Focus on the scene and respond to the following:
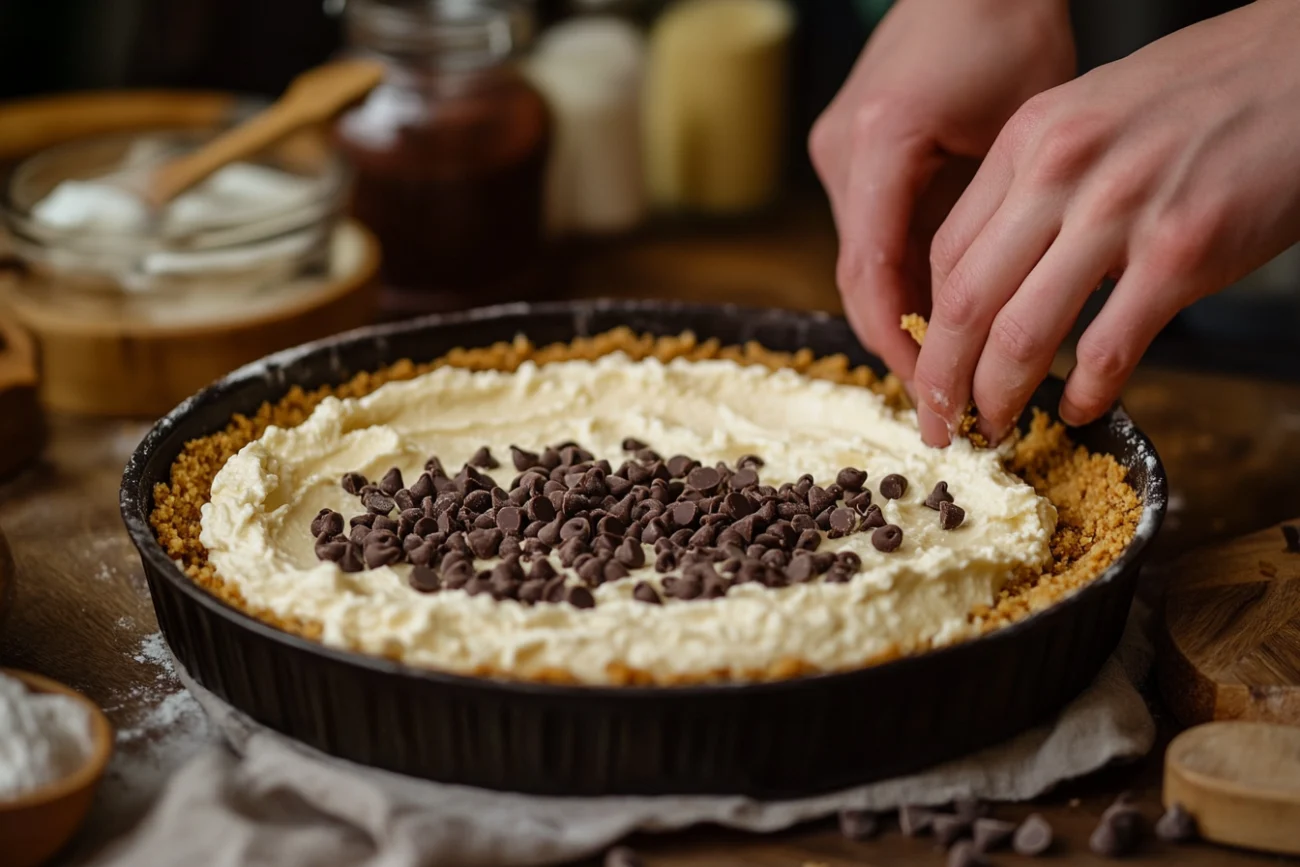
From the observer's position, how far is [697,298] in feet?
12.8

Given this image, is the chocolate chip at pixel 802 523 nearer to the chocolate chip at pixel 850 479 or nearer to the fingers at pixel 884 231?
the chocolate chip at pixel 850 479

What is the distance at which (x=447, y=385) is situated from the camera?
2.69 m

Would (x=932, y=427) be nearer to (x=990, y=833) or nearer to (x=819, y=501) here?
(x=819, y=501)

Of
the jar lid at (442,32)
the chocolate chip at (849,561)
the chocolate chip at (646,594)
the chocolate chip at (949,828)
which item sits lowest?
the chocolate chip at (949,828)

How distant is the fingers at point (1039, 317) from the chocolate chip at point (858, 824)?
0.70 m

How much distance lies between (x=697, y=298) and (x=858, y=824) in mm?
2257

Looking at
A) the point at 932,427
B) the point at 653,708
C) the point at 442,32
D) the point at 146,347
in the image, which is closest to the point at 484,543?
the point at 653,708

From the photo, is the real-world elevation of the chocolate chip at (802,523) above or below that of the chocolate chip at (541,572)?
below

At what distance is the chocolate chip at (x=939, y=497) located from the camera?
2.28 m

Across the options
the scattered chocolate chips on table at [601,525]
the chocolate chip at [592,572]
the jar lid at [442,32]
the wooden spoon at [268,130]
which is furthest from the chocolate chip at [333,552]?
the jar lid at [442,32]

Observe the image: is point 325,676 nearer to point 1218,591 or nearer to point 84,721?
point 84,721

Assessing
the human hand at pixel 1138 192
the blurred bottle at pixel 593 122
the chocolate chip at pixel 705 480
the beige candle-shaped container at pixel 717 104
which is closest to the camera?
the human hand at pixel 1138 192

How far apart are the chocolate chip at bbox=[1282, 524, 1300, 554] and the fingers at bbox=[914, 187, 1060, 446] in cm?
61

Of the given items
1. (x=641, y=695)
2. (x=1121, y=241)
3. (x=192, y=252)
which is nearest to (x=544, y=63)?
(x=192, y=252)
